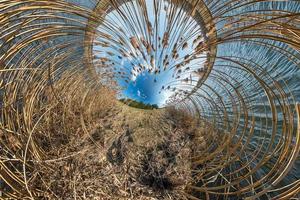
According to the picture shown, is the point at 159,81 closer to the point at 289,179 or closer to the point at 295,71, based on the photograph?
the point at 295,71

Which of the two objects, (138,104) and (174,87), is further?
(138,104)

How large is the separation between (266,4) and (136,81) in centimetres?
165

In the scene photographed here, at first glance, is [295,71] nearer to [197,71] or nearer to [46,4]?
[197,71]

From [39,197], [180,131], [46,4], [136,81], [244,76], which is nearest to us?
[46,4]

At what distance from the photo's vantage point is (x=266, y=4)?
117 cm

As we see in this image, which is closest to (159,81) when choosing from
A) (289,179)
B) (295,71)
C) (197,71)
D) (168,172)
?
(197,71)

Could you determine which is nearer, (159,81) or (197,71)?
(197,71)

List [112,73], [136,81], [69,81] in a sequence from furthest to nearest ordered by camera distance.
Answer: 1. [136,81]
2. [112,73]
3. [69,81]

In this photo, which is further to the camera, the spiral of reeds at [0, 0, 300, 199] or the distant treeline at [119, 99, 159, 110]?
the distant treeline at [119, 99, 159, 110]

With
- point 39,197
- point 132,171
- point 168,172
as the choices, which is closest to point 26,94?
point 39,197

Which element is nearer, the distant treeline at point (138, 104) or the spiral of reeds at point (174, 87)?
the spiral of reeds at point (174, 87)

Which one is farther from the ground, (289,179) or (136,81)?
(136,81)

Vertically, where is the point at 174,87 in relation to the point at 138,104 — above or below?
Result: above

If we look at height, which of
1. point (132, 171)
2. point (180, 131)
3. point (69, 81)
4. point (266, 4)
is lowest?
point (132, 171)
